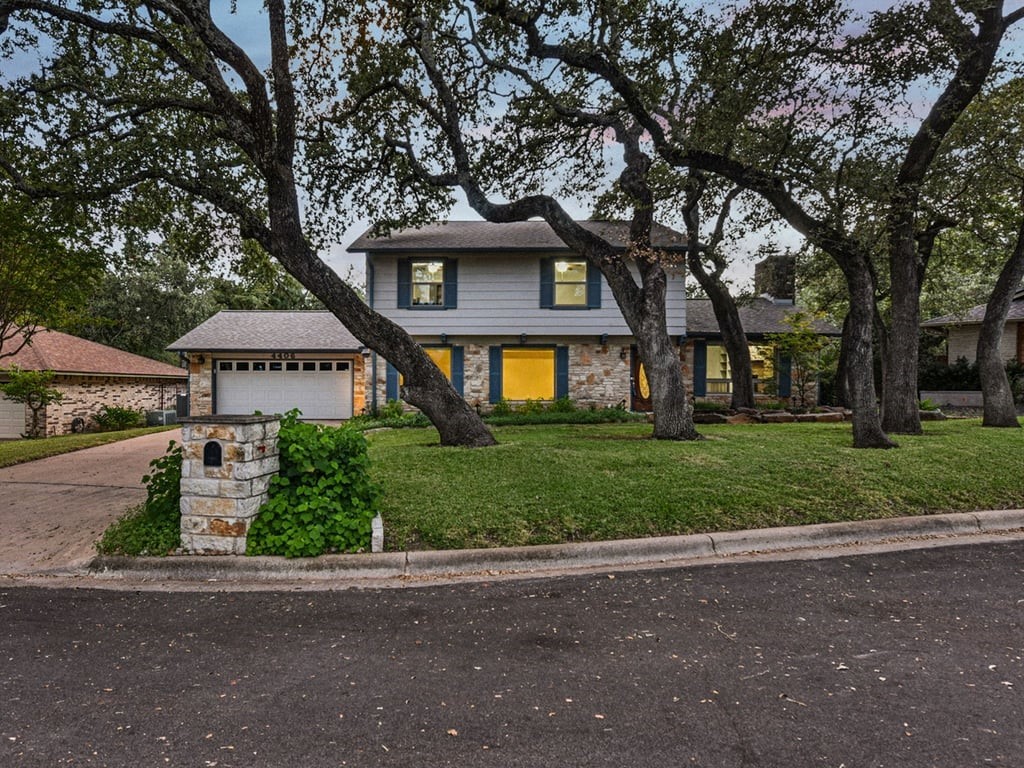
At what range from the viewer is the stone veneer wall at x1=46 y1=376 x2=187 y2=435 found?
16.1 m

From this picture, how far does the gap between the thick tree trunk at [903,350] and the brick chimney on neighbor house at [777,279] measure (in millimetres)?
10679

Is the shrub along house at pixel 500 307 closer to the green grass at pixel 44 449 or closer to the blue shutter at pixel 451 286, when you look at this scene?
the blue shutter at pixel 451 286

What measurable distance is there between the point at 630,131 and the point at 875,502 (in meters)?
7.15

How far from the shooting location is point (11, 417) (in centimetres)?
1567

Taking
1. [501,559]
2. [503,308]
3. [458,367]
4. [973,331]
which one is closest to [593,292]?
[503,308]

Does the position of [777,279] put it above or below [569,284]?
above

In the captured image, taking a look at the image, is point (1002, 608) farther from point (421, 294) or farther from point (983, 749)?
point (421, 294)

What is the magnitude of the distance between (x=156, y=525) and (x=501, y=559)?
282 centimetres

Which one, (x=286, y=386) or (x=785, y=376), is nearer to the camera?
(x=785, y=376)

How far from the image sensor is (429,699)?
234cm

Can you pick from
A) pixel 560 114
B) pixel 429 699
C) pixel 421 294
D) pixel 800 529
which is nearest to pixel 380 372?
pixel 421 294

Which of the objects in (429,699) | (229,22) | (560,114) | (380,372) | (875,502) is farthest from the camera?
(380,372)

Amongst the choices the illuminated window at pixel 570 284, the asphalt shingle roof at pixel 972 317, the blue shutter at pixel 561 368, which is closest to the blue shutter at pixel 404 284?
the illuminated window at pixel 570 284

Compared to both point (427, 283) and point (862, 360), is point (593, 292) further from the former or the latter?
point (862, 360)
